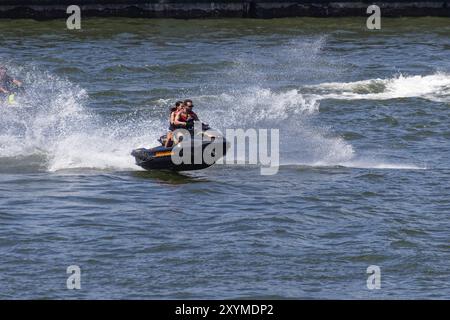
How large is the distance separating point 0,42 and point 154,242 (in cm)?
2538

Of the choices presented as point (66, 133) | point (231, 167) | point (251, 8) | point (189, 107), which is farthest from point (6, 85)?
point (251, 8)

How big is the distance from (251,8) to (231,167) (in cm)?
2256

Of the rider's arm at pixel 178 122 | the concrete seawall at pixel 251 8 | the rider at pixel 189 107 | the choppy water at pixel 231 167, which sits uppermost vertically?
the concrete seawall at pixel 251 8

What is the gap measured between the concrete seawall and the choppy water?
1.20m

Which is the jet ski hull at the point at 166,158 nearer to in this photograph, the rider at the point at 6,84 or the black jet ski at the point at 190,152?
the black jet ski at the point at 190,152

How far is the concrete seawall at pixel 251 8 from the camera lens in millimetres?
49062

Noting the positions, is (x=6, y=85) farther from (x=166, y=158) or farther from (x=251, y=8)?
(x=251, y=8)

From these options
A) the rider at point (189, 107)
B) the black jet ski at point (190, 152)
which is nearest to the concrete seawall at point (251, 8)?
the black jet ski at point (190, 152)

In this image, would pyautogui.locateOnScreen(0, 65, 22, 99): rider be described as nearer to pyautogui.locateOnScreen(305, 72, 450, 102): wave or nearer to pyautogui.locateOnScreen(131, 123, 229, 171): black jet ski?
pyautogui.locateOnScreen(131, 123, 229, 171): black jet ski

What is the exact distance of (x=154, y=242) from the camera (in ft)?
70.1

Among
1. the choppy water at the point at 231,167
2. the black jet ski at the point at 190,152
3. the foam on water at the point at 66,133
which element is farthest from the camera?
the foam on water at the point at 66,133

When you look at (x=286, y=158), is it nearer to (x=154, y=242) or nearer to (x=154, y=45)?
(x=154, y=242)

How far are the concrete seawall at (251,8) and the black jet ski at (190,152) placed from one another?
2332 cm

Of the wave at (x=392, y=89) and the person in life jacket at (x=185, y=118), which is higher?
the person in life jacket at (x=185, y=118)
